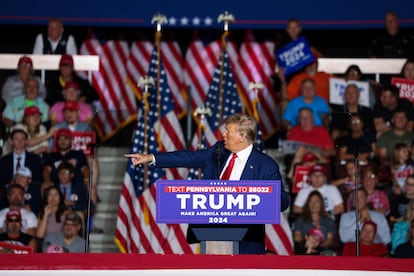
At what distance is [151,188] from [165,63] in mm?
2636

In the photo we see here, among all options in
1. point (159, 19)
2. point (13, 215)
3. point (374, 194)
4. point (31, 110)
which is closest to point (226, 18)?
point (159, 19)

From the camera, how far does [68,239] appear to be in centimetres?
1158

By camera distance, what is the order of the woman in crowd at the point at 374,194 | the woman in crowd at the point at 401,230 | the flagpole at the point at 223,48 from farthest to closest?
the flagpole at the point at 223,48
the woman in crowd at the point at 374,194
the woman in crowd at the point at 401,230

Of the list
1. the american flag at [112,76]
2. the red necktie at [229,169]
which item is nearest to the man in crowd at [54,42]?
the american flag at [112,76]

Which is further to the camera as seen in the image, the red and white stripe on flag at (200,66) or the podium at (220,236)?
the red and white stripe on flag at (200,66)

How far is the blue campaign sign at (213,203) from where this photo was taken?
23.6 ft

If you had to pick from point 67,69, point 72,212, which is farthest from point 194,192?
point 67,69

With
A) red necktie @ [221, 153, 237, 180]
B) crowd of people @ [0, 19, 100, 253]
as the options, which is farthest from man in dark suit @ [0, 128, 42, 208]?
red necktie @ [221, 153, 237, 180]

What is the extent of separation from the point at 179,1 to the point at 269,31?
1.14 meters

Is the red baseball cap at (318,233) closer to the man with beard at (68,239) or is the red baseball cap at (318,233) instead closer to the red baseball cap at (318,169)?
the red baseball cap at (318,169)

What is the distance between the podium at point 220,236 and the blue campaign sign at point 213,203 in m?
A: 0.17

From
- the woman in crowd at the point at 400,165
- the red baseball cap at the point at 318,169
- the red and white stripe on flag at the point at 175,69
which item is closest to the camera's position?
the red baseball cap at the point at 318,169

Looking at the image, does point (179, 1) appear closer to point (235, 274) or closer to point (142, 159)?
point (142, 159)

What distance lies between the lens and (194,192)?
721cm
